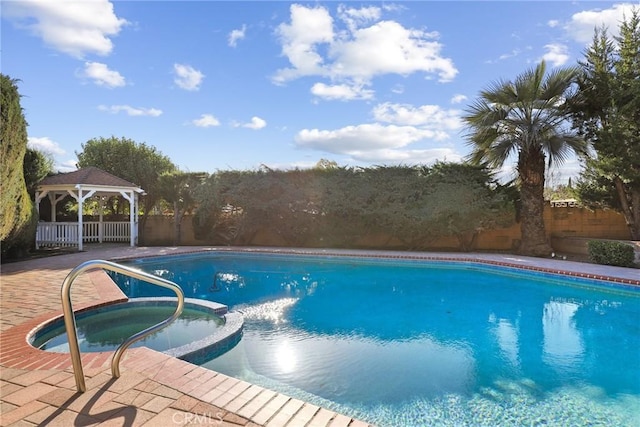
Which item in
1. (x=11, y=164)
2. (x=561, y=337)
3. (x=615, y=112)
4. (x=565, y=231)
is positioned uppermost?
(x=615, y=112)

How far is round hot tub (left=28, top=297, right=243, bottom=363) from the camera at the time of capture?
4.80 metres

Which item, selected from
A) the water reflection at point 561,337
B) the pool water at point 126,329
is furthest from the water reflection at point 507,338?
the pool water at point 126,329

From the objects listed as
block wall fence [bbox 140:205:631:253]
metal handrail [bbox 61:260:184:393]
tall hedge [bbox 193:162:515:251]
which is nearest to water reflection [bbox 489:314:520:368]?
metal handrail [bbox 61:260:184:393]

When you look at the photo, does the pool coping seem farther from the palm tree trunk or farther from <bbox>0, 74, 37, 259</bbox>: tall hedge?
<bbox>0, 74, 37, 259</bbox>: tall hedge

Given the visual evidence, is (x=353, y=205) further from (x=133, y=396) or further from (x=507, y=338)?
(x=133, y=396)

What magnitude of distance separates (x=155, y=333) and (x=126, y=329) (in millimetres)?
636

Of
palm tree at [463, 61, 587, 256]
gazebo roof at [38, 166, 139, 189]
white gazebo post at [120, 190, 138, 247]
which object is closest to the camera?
palm tree at [463, 61, 587, 256]

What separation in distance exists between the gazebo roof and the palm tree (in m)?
14.9

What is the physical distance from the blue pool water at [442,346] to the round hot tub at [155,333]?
0.93 feet

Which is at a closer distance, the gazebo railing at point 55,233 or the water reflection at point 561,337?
the water reflection at point 561,337

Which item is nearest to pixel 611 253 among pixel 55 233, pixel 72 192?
pixel 72 192

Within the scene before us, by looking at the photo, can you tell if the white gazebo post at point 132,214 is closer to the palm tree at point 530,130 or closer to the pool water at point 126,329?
the pool water at point 126,329

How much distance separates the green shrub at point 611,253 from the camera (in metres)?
11.0

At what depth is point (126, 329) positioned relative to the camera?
5676mm
